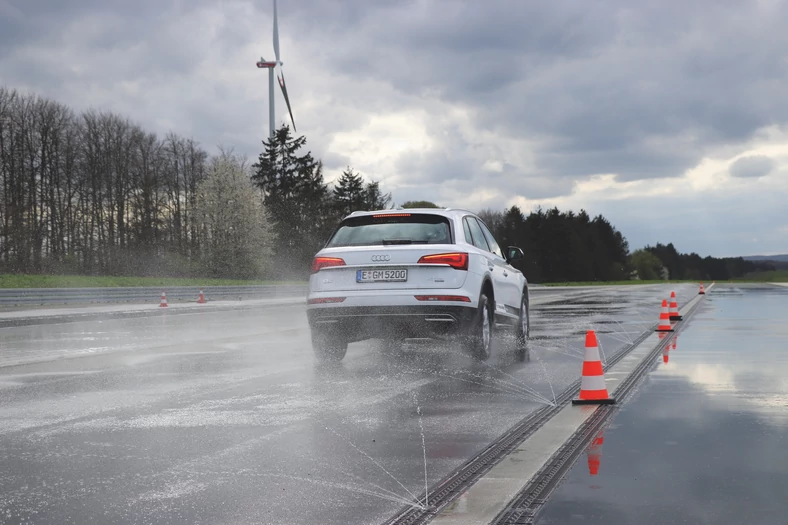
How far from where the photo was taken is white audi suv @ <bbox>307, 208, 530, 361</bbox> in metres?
10.4

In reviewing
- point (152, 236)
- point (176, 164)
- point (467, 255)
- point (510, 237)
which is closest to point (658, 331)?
point (467, 255)

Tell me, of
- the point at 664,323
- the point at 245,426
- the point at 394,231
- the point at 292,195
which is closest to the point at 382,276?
the point at 394,231

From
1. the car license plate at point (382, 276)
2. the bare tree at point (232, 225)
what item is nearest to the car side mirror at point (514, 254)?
the car license plate at point (382, 276)

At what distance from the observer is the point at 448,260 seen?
1052cm

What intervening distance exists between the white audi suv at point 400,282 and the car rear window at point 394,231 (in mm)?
12

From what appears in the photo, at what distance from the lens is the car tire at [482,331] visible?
425 inches

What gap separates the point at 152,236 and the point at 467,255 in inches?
2477

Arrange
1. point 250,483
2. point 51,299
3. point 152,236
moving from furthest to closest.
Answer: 1. point 152,236
2. point 51,299
3. point 250,483

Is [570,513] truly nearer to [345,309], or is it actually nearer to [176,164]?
[345,309]

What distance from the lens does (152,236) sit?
7025cm

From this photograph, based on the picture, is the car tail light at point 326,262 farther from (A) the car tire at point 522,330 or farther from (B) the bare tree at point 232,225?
(B) the bare tree at point 232,225

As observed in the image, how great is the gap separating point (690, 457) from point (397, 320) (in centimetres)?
507

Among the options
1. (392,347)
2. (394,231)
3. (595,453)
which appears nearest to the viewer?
(595,453)

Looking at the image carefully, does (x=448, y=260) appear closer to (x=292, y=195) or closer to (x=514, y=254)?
(x=514, y=254)
